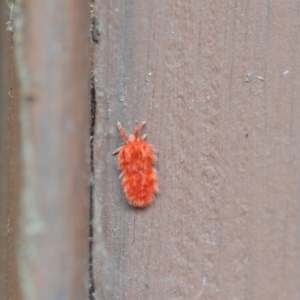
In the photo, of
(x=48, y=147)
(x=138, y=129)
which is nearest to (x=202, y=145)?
(x=138, y=129)

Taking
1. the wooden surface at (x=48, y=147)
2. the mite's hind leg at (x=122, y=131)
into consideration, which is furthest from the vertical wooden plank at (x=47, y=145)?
the mite's hind leg at (x=122, y=131)

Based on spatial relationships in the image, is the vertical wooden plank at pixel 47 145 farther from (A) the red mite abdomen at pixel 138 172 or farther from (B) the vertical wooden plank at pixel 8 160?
(A) the red mite abdomen at pixel 138 172

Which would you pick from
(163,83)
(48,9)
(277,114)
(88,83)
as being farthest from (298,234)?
(48,9)

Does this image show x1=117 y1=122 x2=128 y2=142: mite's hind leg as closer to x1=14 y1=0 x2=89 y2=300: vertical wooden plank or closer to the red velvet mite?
the red velvet mite

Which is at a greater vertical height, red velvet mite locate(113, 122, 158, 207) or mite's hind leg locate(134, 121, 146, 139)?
mite's hind leg locate(134, 121, 146, 139)

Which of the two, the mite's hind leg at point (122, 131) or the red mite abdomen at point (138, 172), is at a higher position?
the mite's hind leg at point (122, 131)

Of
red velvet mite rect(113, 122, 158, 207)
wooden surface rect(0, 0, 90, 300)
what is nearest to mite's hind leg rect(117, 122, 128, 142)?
red velvet mite rect(113, 122, 158, 207)
